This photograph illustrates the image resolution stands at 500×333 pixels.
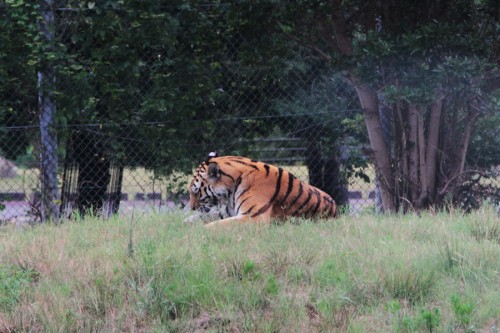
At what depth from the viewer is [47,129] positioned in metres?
8.44

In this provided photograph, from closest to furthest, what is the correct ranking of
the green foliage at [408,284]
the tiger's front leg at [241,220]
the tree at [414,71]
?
the green foliage at [408,284] < the tiger's front leg at [241,220] < the tree at [414,71]

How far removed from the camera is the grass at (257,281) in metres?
4.52

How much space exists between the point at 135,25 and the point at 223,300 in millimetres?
4697

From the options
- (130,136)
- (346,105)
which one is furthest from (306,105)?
(130,136)

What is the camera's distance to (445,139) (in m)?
8.86

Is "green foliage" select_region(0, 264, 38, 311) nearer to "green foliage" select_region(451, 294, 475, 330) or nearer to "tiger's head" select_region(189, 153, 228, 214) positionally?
"tiger's head" select_region(189, 153, 228, 214)

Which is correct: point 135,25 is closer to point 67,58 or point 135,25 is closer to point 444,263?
point 67,58

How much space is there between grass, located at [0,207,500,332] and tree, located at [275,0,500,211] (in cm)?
214

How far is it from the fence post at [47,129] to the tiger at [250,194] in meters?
1.70

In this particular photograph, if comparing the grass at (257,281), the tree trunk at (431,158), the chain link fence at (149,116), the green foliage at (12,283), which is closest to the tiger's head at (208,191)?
the chain link fence at (149,116)

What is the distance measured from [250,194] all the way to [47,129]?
2573 mm

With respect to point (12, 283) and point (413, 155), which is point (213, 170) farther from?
point (12, 283)

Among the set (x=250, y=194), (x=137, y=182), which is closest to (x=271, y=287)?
(x=250, y=194)

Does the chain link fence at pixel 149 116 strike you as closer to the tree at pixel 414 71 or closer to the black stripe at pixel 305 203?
the tree at pixel 414 71
